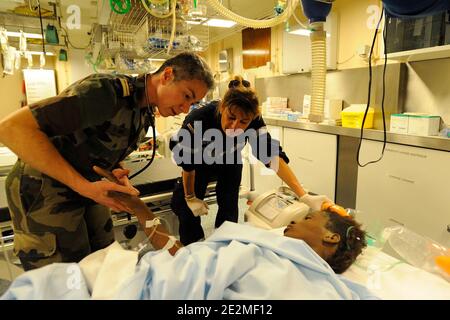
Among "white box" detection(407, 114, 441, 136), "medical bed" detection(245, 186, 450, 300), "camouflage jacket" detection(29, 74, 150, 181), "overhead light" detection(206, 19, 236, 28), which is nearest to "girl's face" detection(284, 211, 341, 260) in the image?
"medical bed" detection(245, 186, 450, 300)

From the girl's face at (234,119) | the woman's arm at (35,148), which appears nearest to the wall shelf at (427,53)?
the girl's face at (234,119)

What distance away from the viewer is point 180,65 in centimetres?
114

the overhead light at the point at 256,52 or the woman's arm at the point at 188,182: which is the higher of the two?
the overhead light at the point at 256,52

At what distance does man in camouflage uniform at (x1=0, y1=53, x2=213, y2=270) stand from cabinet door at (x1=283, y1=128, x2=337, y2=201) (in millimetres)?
1912

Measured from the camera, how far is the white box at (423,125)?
2.03 metres

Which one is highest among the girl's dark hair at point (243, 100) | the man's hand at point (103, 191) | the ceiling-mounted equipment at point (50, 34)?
the ceiling-mounted equipment at point (50, 34)

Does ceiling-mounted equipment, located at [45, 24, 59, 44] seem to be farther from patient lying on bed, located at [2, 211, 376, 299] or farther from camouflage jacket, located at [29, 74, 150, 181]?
patient lying on bed, located at [2, 211, 376, 299]

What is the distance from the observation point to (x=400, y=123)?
2.17 m

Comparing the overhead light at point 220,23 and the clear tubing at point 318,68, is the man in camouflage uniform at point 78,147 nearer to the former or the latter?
the clear tubing at point 318,68

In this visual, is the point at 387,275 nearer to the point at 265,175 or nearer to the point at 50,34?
the point at 265,175

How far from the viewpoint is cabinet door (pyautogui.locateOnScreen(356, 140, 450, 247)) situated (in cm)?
193

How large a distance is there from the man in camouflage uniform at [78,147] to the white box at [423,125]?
164 centimetres

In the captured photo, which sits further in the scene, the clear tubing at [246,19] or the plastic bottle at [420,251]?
the clear tubing at [246,19]
